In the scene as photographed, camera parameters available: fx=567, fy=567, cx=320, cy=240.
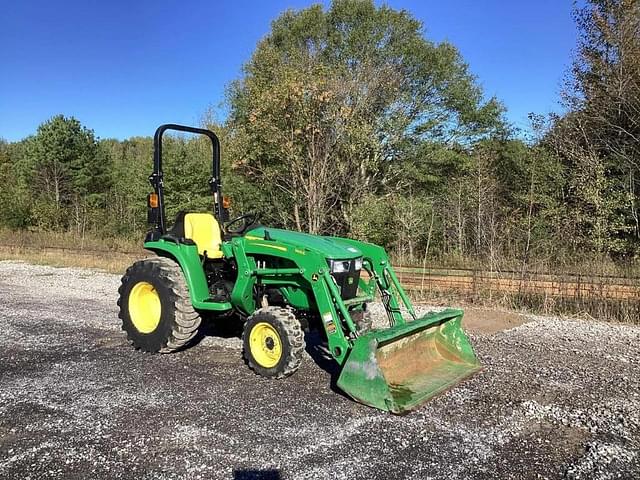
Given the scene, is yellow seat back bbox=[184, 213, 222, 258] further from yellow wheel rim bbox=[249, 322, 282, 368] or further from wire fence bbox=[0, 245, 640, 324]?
wire fence bbox=[0, 245, 640, 324]

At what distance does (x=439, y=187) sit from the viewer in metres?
22.4

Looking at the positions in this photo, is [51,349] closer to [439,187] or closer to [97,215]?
[439,187]

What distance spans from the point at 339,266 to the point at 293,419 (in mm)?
1393

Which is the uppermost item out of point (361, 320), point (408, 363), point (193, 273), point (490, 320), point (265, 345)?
point (193, 273)

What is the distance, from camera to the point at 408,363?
483cm

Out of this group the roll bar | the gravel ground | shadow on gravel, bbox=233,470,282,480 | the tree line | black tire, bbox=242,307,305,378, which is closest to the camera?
shadow on gravel, bbox=233,470,282,480

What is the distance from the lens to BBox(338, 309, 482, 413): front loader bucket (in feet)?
13.9

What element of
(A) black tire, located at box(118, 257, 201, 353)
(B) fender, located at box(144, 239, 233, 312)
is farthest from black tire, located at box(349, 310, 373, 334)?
(A) black tire, located at box(118, 257, 201, 353)

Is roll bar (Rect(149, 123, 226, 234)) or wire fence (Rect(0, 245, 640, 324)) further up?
roll bar (Rect(149, 123, 226, 234))

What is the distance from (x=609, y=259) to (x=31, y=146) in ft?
104

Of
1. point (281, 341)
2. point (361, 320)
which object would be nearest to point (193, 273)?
Answer: point (281, 341)

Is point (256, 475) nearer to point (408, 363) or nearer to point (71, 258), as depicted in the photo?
point (408, 363)

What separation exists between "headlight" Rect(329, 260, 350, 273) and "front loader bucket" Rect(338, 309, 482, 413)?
0.61 m

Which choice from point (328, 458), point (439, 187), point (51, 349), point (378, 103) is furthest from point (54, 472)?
point (439, 187)
